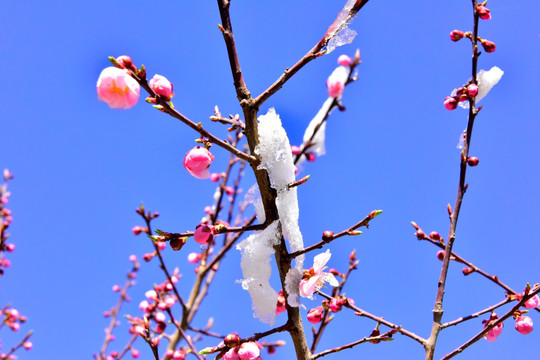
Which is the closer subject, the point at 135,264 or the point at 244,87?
the point at 244,87

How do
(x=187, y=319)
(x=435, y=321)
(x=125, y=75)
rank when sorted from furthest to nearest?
(x=187, y=319) → (x=435, y=321) → (x=125, y=75)

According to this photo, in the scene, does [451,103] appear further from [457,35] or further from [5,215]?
[5,215]

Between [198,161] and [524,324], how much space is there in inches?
74.3

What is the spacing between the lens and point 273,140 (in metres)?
1.44

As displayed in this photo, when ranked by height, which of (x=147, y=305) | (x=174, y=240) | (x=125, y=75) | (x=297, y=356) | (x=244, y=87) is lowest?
(x=297, y=356)

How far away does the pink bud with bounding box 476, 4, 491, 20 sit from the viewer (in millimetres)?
2207

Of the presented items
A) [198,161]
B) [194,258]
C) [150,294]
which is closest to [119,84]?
[198,161]

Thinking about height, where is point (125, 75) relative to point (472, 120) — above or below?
below

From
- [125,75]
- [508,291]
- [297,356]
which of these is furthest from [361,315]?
[125,75]

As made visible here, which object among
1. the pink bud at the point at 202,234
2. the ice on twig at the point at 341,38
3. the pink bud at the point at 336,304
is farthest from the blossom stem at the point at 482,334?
the ice on twig at the point at 341,38

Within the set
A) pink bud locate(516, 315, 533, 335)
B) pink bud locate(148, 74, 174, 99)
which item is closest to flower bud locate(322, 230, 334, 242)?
pink bud locate(148, 74, 174, 99)

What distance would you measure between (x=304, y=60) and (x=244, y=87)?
0.74ft

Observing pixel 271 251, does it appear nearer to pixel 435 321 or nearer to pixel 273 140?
pixel 273 140

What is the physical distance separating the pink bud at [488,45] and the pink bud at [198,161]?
67.7 inches
